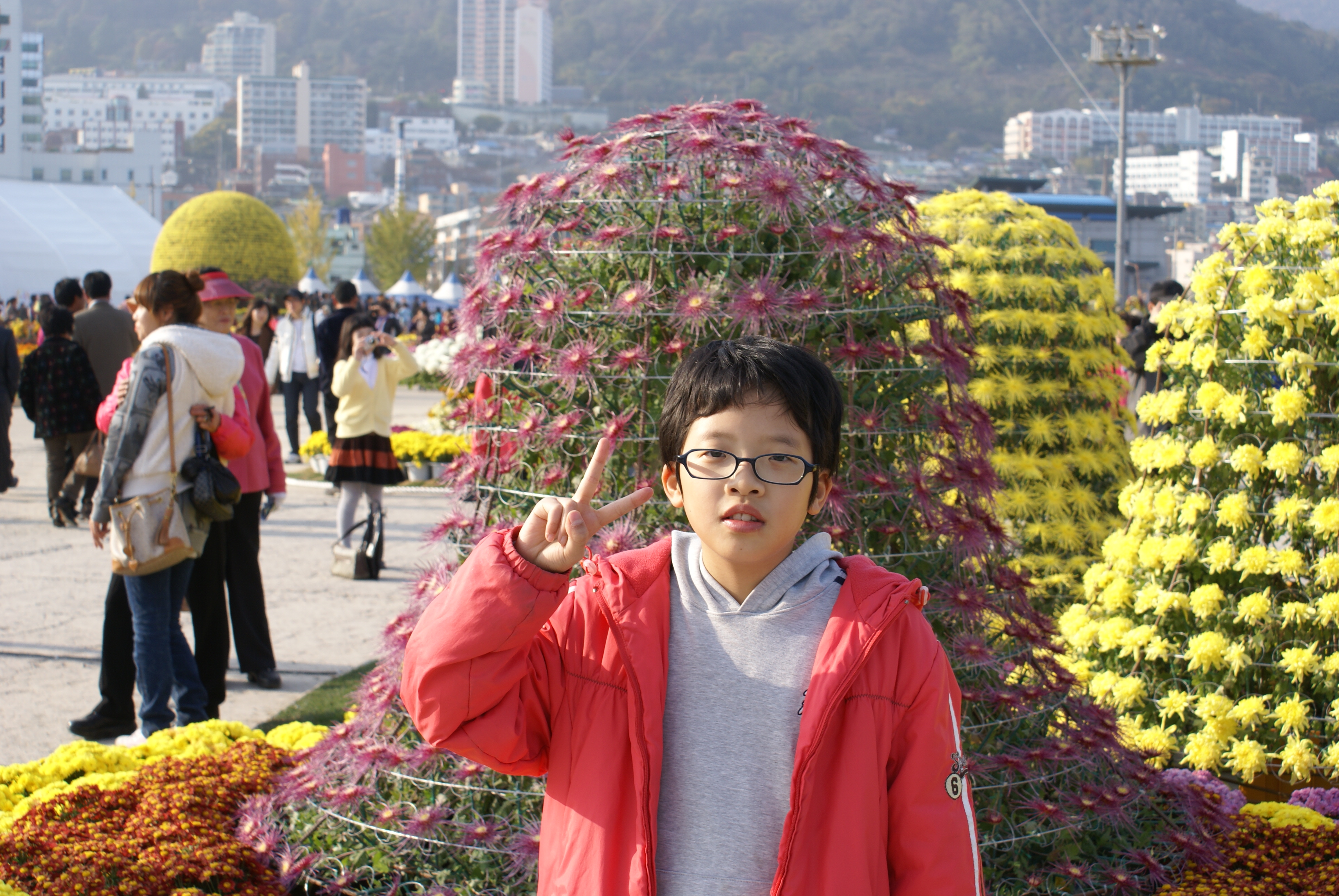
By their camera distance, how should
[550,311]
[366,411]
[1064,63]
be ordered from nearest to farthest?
[550,311] → [366,411] → [1064,63]

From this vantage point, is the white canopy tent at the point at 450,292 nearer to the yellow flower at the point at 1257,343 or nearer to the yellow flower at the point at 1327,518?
the yellow flower at the point at 1257,343

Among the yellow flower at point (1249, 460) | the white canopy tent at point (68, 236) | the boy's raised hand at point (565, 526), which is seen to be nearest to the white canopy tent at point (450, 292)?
the white canopy tent at point (68, 236)

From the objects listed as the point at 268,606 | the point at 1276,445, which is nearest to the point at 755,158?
the point at 1276,445

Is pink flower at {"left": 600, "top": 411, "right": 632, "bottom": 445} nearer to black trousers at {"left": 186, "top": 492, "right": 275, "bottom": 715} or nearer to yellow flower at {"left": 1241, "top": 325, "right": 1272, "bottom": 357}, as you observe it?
yellow flower at {"left": 1241, "top": 325, "right": 1272, "bottom": 357}

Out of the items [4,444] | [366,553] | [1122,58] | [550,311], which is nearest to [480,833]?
[550,311]

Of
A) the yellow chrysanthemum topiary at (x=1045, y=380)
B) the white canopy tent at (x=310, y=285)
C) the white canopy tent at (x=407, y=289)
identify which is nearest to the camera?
the yellow chrysanthemum topiary at (x=1045, y=380)

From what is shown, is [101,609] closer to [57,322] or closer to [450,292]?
[57,322]

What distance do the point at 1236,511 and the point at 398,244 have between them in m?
83.4

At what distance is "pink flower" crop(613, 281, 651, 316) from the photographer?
3027mm

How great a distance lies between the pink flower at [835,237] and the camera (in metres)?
3.05

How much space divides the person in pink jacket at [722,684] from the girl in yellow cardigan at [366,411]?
240 inches

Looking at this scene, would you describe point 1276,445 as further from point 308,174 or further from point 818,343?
point 308,174

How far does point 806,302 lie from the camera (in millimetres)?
2973

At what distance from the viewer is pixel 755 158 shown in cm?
318
